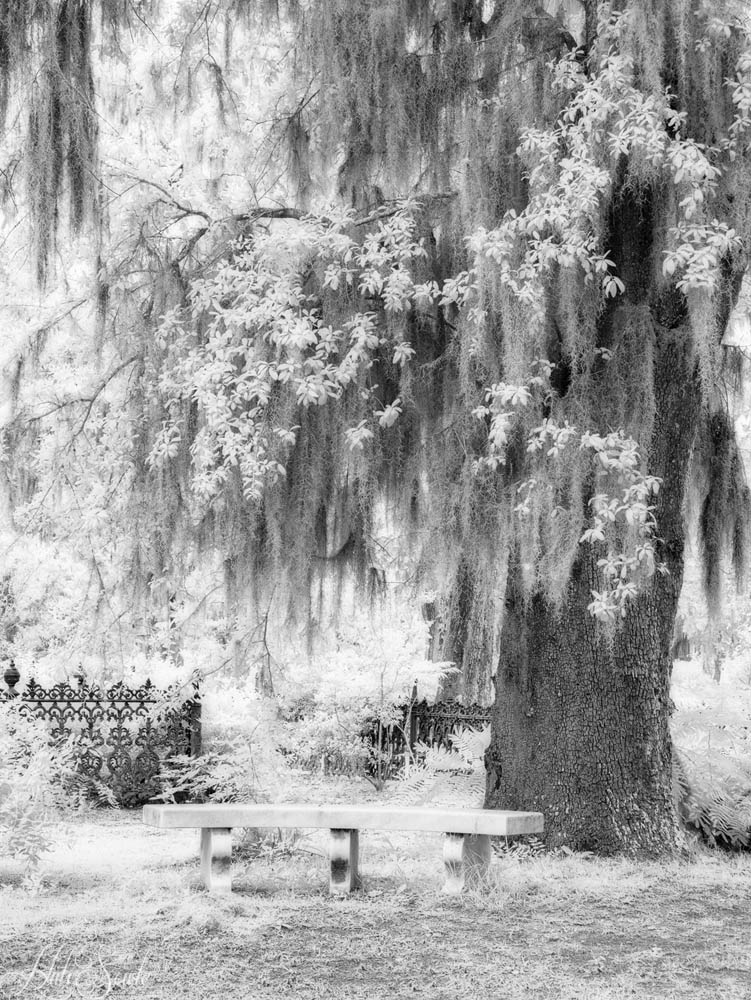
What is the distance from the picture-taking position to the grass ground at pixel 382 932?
3572 millimetres

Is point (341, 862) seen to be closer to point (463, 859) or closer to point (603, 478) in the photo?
point (463, 859)

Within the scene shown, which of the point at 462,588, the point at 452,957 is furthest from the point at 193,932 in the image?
the point at 462,588

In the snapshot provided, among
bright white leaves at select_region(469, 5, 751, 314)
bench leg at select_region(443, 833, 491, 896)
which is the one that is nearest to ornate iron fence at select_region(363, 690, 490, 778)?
bench leg at select_region(443, 833, 491, 896)

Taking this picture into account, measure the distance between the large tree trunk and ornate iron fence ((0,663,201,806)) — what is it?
4.33 meters

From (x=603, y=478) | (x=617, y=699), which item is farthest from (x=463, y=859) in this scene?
(x=603, y=478)

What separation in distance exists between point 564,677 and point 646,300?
6.65ft

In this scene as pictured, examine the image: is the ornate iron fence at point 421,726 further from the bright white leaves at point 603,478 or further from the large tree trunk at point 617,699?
the bright white leaves at point 603,478

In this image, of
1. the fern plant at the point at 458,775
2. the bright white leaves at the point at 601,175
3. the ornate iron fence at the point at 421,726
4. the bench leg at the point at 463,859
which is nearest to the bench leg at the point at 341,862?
the bench leg at the point at 463,859

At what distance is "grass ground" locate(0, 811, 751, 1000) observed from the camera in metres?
3.57

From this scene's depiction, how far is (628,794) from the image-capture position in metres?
5.93

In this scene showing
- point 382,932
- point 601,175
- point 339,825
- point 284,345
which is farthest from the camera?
point 284,345

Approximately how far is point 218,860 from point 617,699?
7.35 feet

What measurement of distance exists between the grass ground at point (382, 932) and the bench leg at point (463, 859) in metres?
0.08

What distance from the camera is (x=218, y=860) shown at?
16.6 ft
